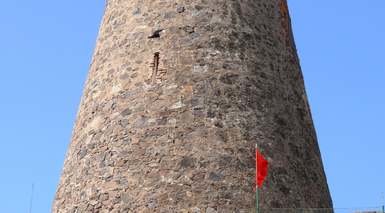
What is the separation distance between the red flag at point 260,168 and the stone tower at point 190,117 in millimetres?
101

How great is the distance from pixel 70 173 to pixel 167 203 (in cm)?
226

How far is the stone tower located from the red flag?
0.33 feet

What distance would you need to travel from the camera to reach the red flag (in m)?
11.3

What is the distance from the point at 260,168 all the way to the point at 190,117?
1.41 metres

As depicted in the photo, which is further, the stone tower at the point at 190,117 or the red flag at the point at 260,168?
the red flag at the point at 260,168

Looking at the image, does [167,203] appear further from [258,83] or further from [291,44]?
[291,44]

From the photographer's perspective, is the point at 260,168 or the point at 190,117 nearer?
the point at 260,168

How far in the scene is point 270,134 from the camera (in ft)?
39.2

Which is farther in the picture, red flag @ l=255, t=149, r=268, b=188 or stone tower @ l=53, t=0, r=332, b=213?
red flag @ l=255, t=149, r=268, b=188

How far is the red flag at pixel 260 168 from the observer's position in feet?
37.2

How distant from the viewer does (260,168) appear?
11.4 metres

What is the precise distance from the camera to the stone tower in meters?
11.2

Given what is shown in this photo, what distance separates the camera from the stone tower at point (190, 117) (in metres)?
11.2

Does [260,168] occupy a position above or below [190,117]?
below
